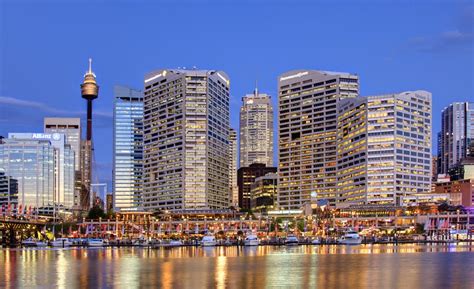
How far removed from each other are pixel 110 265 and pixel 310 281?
39.1 metres

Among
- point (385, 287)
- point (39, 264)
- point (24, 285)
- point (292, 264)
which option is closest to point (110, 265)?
point (39, 264)

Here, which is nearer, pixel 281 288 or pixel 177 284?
pixel 281 288

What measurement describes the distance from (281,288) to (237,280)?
30.6ft

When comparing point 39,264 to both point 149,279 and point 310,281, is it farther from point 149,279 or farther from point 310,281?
point 310,281

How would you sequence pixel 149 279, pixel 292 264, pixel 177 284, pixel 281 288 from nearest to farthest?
1. pixel 281 288
2. pixel 177 284
3. pixel 149 279
4. pixel 292 264

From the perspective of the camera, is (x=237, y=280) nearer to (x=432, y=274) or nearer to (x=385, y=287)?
(x=385, y=287)

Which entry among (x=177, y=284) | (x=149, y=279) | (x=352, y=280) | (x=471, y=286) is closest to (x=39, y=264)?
(x=149, y=279)

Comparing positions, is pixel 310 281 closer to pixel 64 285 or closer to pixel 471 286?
pixel 471 286

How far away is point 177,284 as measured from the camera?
2980 inches

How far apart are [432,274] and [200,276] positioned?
24.8 meters

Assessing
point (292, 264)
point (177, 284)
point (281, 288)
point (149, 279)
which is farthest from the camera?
point (292, 264)

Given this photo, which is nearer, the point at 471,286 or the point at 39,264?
the point at 471,286

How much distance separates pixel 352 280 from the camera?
257ft

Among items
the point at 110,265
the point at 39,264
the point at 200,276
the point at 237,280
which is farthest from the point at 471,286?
the point at 39,264
